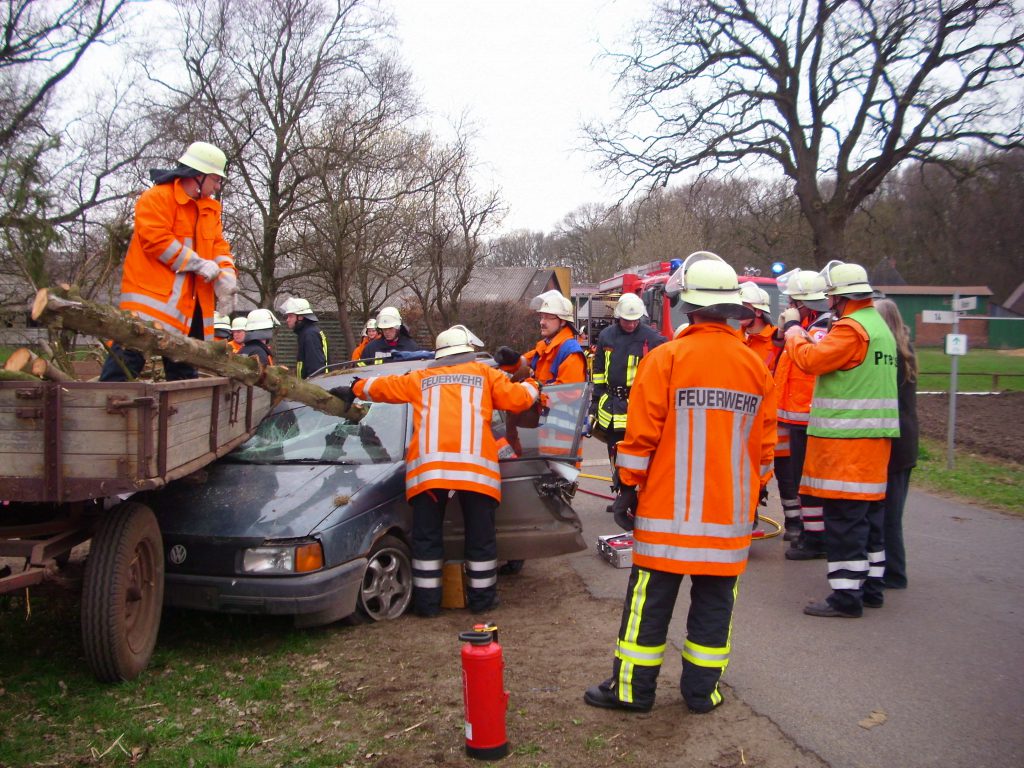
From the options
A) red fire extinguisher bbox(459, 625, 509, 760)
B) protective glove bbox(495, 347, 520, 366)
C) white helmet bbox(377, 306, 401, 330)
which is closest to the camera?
red fire extinguisher bbox(459, 625, 509, 760)

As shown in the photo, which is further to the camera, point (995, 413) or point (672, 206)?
point (672, 206)

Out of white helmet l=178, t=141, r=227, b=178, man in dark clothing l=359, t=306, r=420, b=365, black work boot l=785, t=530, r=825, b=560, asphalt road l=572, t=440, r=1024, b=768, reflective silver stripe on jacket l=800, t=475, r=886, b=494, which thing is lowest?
asphalt road l=572, t=440, r=1024, b=768

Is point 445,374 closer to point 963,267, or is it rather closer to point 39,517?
point 39,517

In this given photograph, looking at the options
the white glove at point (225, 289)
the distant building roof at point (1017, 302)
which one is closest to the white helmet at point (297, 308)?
the white glove at point (225, 289)

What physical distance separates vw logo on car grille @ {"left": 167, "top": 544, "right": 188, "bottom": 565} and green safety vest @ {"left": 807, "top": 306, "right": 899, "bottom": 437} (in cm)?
374

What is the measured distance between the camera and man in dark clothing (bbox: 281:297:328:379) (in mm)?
9680

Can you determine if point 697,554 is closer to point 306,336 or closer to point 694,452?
point 694,452

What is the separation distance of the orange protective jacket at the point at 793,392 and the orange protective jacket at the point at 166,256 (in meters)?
4.32

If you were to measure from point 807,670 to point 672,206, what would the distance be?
37994 mm

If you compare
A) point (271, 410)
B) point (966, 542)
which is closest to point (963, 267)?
point (966, 542)

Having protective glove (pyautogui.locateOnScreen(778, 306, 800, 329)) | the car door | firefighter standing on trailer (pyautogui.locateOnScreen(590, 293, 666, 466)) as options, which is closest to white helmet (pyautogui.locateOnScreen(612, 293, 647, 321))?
firefighter standing on trailer (pyautogui.locateOnScreen(590, 293, 666, 466))

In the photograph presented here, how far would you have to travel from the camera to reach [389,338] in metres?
9.63

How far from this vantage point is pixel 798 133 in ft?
73.6

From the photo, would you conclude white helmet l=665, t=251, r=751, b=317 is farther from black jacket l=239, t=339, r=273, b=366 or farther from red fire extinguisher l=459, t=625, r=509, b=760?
black jacket l=239, t=339, r=273, b=366
